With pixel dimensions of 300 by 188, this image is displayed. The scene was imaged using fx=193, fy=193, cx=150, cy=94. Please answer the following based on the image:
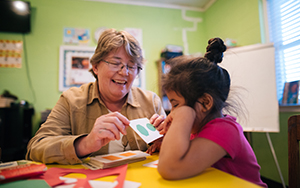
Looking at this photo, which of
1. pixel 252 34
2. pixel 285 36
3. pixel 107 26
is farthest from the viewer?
pixel 107 26

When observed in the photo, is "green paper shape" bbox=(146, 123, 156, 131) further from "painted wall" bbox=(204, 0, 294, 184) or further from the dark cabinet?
the dark cabinet

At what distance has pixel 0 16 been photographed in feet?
9.82

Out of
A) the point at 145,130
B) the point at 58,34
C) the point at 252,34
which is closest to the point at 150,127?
the point at 145,130

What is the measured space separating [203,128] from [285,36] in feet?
7.54

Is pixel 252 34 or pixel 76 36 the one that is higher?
pixel 76 36

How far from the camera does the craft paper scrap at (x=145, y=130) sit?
868 millimetres

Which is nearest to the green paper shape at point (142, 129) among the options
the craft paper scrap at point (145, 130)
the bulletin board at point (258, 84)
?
the craft paper scrap at point (145, 130)

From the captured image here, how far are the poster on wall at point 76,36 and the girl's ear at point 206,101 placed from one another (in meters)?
3.01

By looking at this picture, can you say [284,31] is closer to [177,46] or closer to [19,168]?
[177,46]

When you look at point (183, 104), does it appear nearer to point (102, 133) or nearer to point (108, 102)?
point (102, 133)

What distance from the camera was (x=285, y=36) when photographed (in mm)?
2342

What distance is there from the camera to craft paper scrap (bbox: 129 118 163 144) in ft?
2.85

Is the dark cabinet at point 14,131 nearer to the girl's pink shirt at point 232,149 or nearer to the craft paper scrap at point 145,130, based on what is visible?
the craft paper scrap at point 145,130

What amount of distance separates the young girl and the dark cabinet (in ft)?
8.77
